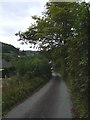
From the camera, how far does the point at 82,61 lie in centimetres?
1055

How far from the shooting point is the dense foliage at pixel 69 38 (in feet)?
35.4

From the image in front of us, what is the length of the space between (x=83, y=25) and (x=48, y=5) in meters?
19.8

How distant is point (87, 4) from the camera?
439 inches

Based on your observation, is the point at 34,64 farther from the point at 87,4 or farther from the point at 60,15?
the point at 87,4

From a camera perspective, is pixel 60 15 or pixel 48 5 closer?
pixel 60 15

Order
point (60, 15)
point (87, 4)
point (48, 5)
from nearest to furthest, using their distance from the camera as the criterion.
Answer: point (87, 4) < point (60, 15) < point (48, 5)

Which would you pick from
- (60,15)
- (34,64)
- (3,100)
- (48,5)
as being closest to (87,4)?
(3,100)

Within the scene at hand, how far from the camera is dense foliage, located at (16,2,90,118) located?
425 inches

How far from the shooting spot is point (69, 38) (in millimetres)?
14234

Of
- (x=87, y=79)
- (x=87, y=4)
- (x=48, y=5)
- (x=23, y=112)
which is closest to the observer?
(x=87, y=79)

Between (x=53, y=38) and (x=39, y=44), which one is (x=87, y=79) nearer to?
(x=53, y=38)

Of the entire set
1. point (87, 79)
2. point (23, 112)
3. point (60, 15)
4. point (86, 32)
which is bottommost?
point (23, 112)

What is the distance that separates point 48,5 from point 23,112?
1778cm

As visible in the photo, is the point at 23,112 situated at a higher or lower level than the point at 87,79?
lower
